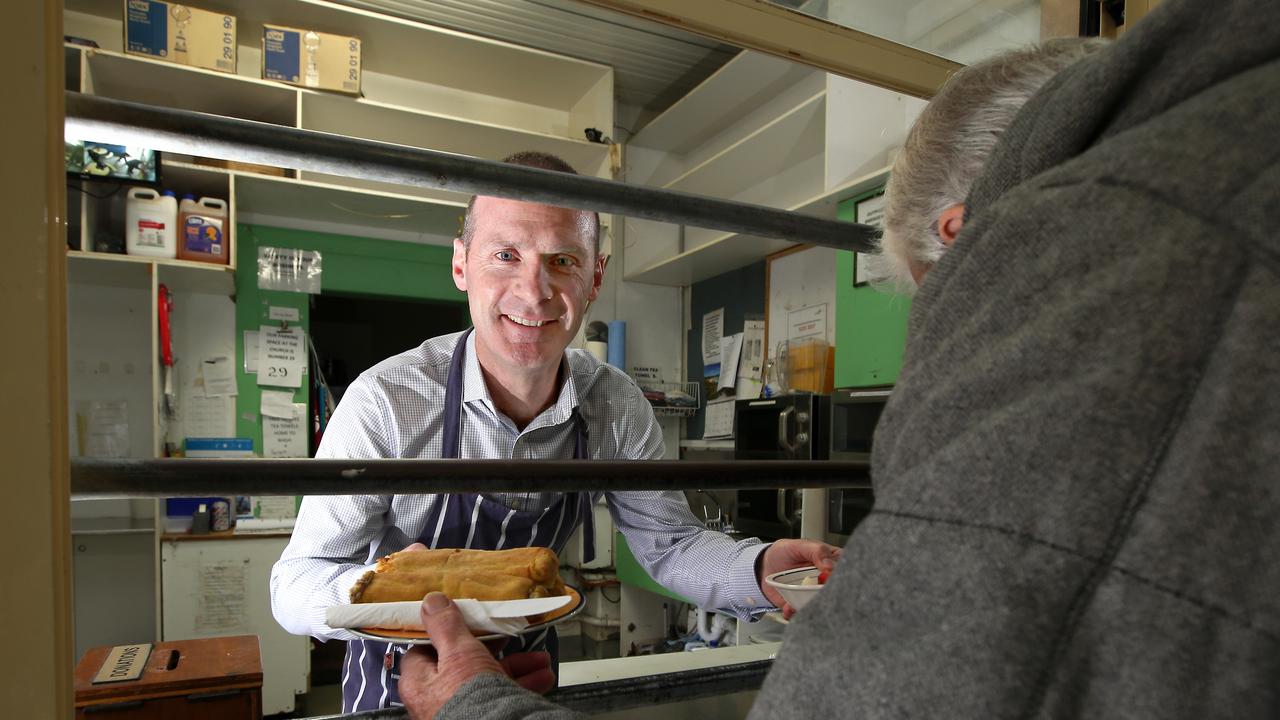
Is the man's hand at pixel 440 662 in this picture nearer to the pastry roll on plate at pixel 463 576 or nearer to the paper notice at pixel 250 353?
the pastry roll on plate at pixel 463 576

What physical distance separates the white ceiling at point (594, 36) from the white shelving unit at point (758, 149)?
29 cm

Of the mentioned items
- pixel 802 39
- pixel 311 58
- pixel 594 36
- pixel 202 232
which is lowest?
pixel 802 39

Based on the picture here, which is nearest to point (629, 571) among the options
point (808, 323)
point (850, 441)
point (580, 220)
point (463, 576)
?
point (808, 323)

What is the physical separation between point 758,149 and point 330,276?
2.16 meters

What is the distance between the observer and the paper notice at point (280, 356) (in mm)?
3508

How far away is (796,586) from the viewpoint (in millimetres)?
832

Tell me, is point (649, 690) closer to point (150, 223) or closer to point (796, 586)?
point (796, 586)

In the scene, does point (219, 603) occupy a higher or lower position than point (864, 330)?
lower

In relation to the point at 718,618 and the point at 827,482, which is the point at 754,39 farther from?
the point at 718,618

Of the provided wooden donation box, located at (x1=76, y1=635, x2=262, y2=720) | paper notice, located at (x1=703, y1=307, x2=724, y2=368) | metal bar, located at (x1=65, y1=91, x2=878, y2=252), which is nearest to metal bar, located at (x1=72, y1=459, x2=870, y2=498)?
metal bar, located at (x1=65, y1=91, x2=878, y2=252)

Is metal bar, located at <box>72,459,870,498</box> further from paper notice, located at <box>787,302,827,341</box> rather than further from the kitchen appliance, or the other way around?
paper notice, located at <box>787,302,827,341</box>

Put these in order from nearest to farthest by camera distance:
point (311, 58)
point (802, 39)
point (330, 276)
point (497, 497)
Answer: point (802, 39)
point (497, 497)
point (311, 58)
point (330, 276)

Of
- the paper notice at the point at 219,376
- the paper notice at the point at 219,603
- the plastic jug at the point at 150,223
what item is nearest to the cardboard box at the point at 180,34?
the plastic jug at the point at 150,223

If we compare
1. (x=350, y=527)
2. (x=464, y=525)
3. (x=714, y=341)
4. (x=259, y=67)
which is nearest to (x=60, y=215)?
(x=350, y=527)
